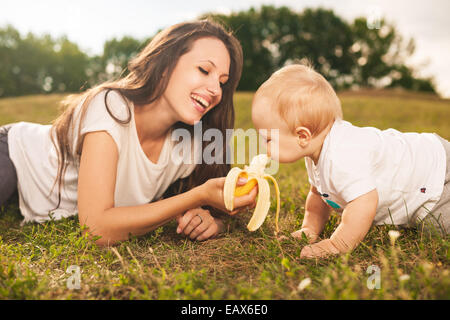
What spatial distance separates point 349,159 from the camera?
2.29 meters

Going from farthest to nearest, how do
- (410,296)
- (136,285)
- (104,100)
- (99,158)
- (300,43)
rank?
1. (300,43)
2. (104,100)
3. (99,158)
4. (136,285)
5. (410,296)

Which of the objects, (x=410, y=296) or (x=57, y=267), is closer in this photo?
(x=410, y=296)

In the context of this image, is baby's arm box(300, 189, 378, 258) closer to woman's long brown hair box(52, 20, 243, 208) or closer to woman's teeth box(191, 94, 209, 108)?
woman's teeth box(191, 94, 209, 108)

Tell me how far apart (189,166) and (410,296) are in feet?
7.35

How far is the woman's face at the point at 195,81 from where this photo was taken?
2.83 metres

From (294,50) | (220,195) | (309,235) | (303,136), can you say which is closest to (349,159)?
(303,136)

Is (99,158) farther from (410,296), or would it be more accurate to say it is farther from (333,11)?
(333,11)

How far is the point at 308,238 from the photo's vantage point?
262cm

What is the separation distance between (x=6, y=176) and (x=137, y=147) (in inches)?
52.5

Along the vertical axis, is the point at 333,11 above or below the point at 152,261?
above

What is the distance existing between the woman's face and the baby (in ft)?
1.71

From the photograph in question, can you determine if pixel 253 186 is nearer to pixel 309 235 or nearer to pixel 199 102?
pixel 309 235

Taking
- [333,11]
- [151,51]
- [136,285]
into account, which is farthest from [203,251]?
[333,11]

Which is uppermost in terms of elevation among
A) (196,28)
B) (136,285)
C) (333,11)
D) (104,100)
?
(333,11)
